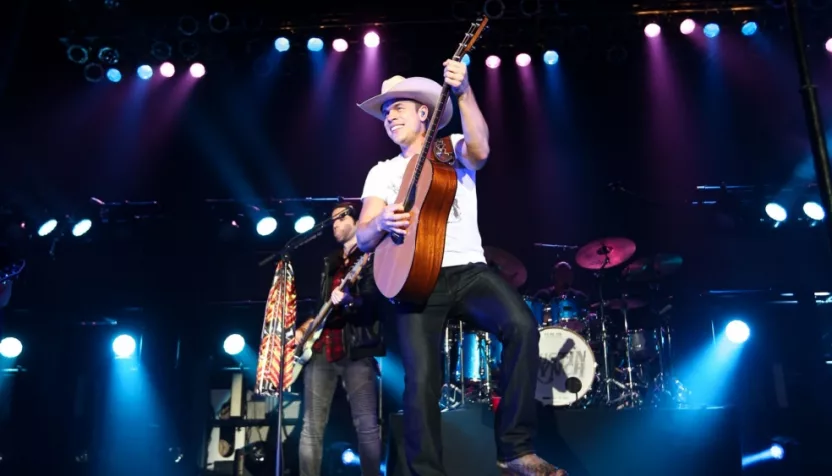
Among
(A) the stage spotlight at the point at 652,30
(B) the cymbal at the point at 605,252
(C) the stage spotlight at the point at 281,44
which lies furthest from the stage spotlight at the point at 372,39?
(B) the cymbal at the point at 605,252

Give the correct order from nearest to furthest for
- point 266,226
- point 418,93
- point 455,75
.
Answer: point 455,75
point 418,93
point 266,226

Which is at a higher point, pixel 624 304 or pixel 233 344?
pixel 624 304

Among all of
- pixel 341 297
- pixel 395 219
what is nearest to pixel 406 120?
pixel 395 219

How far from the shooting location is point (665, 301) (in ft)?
29.5

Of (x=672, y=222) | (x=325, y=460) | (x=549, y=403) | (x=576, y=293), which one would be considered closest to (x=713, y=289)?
(x=672, y=222)

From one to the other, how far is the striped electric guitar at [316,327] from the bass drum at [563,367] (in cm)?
219

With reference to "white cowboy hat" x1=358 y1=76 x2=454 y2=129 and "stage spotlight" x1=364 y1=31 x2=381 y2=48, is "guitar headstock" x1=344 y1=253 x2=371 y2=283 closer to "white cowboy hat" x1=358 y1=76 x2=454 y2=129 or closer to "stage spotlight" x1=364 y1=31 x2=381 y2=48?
"white cowboy hat" x1=358 y1=76 x2=454 y2=129

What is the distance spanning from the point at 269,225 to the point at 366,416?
4433 mm

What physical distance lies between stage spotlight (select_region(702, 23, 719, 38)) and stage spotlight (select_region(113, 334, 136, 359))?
896cm

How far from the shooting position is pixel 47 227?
30.5 ft

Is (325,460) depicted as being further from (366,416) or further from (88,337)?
(88,337)

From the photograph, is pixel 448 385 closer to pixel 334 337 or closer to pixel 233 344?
pixel 334 337

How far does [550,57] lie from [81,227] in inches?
273

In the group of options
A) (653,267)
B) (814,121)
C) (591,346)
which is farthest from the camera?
(653,267)
